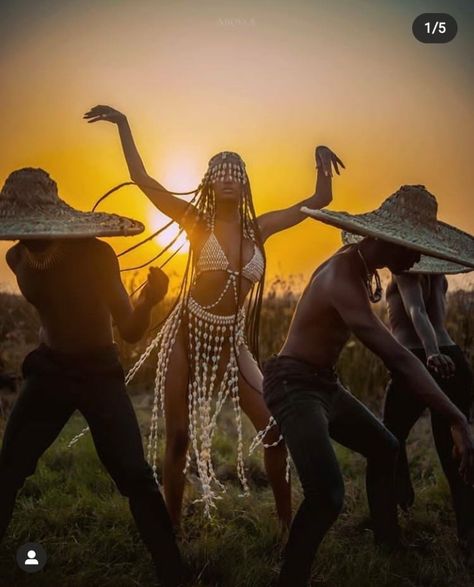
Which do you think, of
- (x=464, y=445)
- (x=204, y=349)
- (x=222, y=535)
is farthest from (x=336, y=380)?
(x=222, y=535)

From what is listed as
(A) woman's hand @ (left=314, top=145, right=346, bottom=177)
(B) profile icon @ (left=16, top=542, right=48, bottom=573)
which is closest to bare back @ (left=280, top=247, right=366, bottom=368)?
(A) woman's hand @ (left=314, top=145, right=346, bottom=177)

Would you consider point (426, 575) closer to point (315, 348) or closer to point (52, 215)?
Answer: point (315, 348)

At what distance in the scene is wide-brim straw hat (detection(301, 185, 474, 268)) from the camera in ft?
10.1

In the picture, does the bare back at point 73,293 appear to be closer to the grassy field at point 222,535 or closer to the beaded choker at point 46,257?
the beaded choker at point 46,257

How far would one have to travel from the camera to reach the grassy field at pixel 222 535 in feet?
11.1

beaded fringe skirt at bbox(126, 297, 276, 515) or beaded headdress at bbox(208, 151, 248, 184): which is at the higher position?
beaded headdress at bbox(208, 151, 248, 184)

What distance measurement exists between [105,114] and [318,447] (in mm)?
2055

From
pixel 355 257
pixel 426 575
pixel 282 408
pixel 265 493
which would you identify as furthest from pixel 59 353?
pixel 265 493

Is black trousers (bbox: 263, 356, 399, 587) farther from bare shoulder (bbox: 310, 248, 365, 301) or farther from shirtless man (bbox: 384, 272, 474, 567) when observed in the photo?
shirtless man (bbox: 384, 272, 474, 567)

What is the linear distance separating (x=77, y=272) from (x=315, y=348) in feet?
3.31

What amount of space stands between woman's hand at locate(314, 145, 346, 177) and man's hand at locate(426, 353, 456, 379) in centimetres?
116

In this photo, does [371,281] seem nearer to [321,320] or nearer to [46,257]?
[321,320]

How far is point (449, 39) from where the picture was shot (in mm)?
4121

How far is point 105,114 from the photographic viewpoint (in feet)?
12.8
